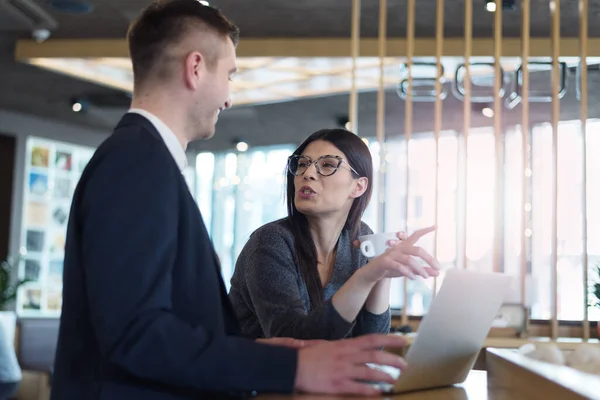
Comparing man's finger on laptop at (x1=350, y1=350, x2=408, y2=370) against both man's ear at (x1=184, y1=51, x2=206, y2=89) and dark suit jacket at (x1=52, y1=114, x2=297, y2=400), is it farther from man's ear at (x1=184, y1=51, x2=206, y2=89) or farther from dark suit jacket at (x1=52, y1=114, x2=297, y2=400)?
man's ear at (x1=184, y1=51, x2=206, y2=89)

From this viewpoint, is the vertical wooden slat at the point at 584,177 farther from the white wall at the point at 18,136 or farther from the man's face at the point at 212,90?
the white wall at the point at 18,136

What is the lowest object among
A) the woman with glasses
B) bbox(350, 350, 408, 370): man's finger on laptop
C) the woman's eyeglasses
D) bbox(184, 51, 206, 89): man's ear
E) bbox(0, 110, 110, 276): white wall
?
bbox(350, 350, 408, 370): man's finger on laptop

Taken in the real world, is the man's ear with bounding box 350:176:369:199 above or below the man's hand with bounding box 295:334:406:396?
above

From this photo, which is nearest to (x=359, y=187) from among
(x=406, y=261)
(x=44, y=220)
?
(x=406, y=261)

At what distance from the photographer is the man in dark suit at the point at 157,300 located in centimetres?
113

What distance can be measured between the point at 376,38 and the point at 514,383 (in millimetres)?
5868

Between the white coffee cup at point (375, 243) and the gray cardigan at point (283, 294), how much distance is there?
5.5 inches

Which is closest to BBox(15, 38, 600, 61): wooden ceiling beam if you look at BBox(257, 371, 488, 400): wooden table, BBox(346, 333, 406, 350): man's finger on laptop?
BBox(257, 371, 488, 400): wooden table

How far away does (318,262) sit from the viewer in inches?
86.5

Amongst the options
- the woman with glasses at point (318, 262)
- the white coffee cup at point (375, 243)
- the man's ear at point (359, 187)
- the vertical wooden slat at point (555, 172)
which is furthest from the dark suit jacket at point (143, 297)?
the vertical wooden slat at point (555, 172)

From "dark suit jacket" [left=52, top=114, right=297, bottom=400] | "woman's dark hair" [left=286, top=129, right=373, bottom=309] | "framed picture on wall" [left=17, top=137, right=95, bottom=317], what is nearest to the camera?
"dark suit jacket" [left=52, top=114, right=297, bottom=400]

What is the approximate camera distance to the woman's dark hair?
2.09 metres

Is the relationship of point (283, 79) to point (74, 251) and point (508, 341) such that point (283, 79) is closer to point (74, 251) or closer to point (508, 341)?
point (508, 341)

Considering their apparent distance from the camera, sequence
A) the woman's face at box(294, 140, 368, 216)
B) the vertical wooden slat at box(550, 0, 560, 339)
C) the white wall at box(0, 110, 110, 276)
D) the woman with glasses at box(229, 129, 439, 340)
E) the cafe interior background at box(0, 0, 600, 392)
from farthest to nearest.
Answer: the white wall at box(0, 110, 110, 276), the cafe interior background at box(0, 0, 600, 392), the vertical wooden slat at box(550, 0, 560, 339), the woman's face at box(294, 140, 368, 216), the woman with glasses at box(229, 129, 439, 340)
